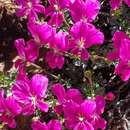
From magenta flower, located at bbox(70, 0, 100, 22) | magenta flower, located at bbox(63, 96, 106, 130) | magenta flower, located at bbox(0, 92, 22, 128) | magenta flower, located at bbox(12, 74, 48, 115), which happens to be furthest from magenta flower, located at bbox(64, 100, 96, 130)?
magenta flower, located at bbox(70, 0, 100, 22)

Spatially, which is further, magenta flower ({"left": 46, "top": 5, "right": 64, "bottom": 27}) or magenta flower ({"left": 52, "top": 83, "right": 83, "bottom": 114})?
magenta flower ({"left": 46, "top": 5, "right": 64, "bottom": 27})

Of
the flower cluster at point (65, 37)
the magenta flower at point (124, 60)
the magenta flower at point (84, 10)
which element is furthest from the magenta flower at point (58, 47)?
the magenta flower at point (124, 60)

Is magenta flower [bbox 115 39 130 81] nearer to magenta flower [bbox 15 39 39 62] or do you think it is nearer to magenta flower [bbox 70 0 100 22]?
magenta flower [bbox 70 0 100 22]

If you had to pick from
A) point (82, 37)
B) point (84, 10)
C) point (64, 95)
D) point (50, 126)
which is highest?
point (84, 10)

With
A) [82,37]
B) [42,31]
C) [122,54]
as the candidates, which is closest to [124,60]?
[122,54]

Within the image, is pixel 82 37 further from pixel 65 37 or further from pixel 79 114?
pixel 79 114

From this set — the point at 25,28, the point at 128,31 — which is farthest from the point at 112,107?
the point at 25,28

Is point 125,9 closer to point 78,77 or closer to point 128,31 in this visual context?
point 128,31
